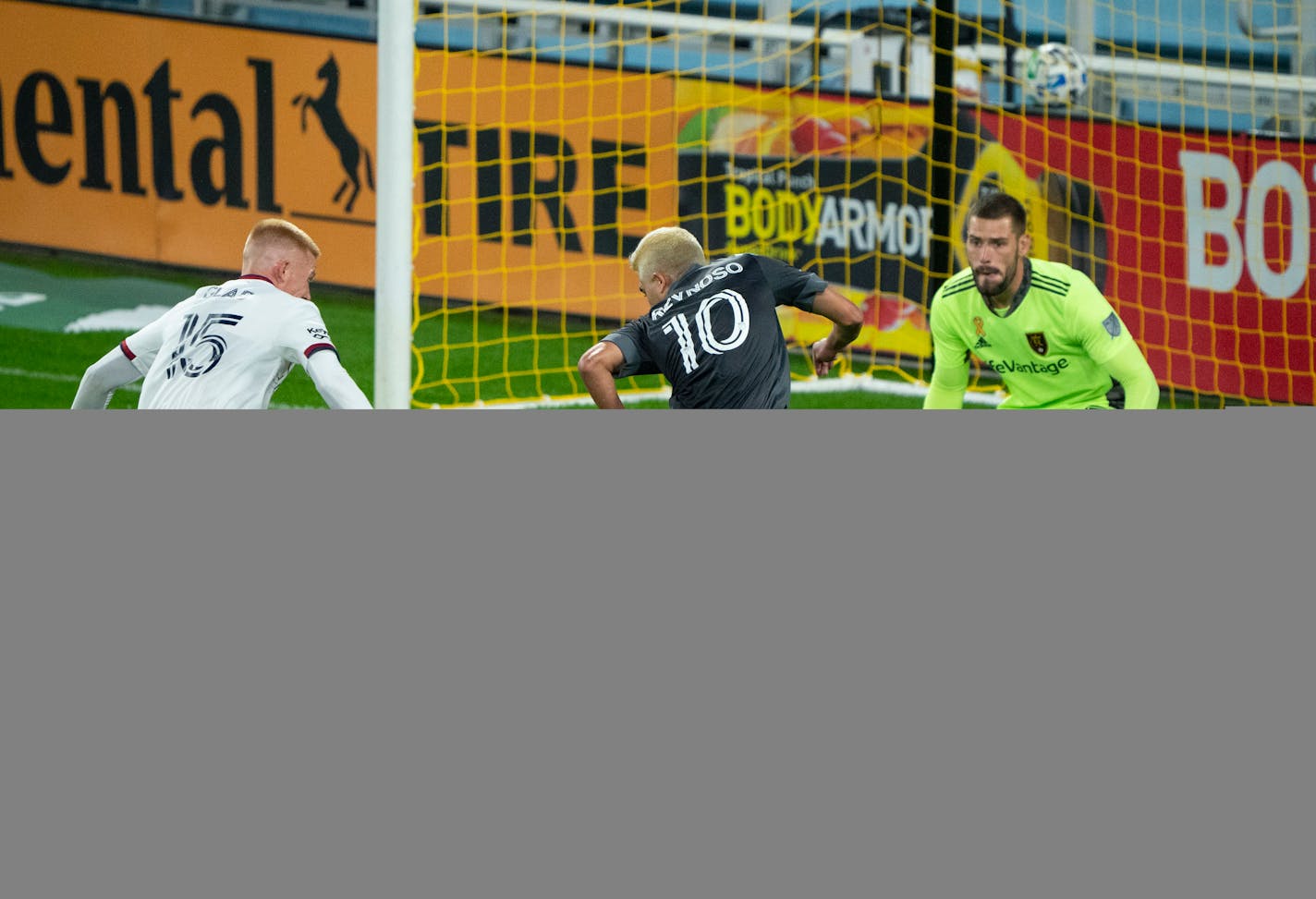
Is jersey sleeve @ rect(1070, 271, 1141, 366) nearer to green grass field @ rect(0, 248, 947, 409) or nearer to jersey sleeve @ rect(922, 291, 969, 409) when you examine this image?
jersey sleeve @ rect(922, 291, 969, 409)

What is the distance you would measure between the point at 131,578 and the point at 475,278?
6723 millimetres

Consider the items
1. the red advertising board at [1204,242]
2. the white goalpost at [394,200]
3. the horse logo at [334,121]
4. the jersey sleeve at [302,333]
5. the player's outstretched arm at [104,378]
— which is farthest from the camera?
the horse logo at [334,121]

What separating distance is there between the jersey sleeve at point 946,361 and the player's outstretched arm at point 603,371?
111 centimetres

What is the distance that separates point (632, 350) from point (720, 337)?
0.25 meters

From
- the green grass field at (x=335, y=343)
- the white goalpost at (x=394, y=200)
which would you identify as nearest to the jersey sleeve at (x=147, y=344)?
the white goalpost at (x=394, y=200)

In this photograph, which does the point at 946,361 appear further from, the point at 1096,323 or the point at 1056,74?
the point at 1056,74

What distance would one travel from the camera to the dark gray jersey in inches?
167

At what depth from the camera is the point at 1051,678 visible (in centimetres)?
115

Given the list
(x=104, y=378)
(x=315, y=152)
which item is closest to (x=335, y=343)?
(x=315, y=152)

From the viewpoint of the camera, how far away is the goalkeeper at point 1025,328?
4.50 metres

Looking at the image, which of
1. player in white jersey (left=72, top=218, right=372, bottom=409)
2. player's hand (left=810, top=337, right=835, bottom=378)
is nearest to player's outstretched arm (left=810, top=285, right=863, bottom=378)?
player's hand (left=810, top=337, right=835, bottom=378)

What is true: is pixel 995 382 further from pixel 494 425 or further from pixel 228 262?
pixel 494 425

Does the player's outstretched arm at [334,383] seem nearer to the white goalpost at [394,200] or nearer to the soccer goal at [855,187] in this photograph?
the white goalpost at [394,200]

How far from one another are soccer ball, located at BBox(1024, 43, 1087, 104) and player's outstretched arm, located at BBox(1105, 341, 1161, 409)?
355 centimetres
